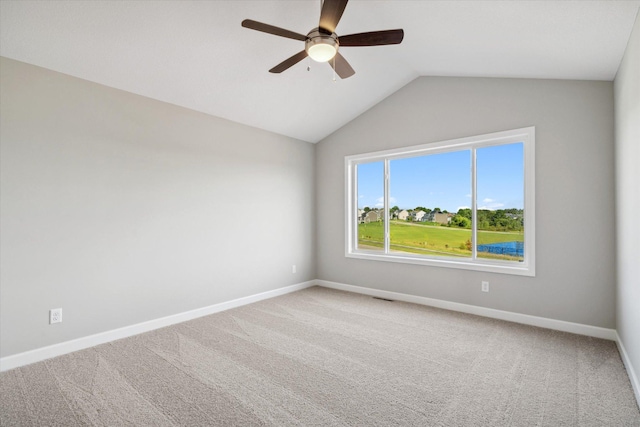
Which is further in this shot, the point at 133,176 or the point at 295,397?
the point at 133,176

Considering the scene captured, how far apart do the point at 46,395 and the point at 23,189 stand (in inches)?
64.6

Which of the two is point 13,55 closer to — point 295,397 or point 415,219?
point 295,397

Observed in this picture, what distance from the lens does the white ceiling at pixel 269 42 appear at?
228cm

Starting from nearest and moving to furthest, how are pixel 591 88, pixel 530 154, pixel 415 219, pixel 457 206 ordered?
pixel 591 88
pixel 530 154
pixel 457 206
pixel 415 219

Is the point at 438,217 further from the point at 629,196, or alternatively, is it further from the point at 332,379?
the point at 332,379

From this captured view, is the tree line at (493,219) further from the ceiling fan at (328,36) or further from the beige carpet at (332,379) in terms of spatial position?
the ceiling fan at (328,36)

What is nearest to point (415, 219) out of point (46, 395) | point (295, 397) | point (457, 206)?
point (457, 206)

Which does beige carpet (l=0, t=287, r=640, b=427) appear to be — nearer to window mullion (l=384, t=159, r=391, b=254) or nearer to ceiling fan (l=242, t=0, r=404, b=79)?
window mullion (l=384, t=159, r=391, b=254)

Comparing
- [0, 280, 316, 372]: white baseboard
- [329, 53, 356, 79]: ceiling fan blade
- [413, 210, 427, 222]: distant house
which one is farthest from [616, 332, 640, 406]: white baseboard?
[0, 280, 316, 372]: white baseboard

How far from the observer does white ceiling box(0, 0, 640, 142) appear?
228 centimetres

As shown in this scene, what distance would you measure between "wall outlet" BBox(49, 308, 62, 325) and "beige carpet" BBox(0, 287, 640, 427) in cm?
33

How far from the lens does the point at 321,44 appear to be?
7.34ft

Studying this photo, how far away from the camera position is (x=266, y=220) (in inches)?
184

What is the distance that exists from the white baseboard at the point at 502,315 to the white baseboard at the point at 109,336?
174cm
